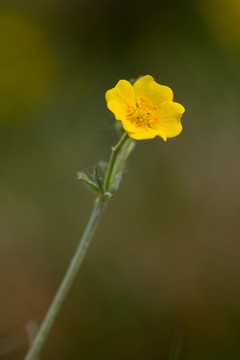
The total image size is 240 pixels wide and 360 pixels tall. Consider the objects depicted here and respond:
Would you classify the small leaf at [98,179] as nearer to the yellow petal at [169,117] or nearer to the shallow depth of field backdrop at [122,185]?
the yellow petal at [169,117]

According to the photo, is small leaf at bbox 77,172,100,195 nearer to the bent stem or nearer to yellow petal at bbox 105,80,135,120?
the bent stem

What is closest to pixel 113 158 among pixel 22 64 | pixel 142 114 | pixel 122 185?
pixel 142 114

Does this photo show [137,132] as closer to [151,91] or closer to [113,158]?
[113,158]


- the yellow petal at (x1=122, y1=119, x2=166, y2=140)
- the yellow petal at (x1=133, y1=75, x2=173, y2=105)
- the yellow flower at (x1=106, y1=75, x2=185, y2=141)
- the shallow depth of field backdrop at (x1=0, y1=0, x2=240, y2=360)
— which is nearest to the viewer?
the yellow petal at (x1=122, y1=119, x2=166, y2=140)

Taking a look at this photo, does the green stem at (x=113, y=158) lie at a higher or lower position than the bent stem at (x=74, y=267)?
higher

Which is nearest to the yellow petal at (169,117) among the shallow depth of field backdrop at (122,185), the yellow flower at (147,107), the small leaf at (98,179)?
the yellow flower at (147,107)

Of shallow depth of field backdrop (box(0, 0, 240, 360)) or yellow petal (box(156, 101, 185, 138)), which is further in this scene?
shallow depth of field backdrop (box(0, 0, 240, 360))

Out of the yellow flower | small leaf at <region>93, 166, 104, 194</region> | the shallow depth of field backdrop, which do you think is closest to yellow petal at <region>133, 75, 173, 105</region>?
the yellow flower

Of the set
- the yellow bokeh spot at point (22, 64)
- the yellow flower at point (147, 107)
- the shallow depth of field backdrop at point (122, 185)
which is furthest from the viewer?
the yellow bokeh spot at point (22, 64)
